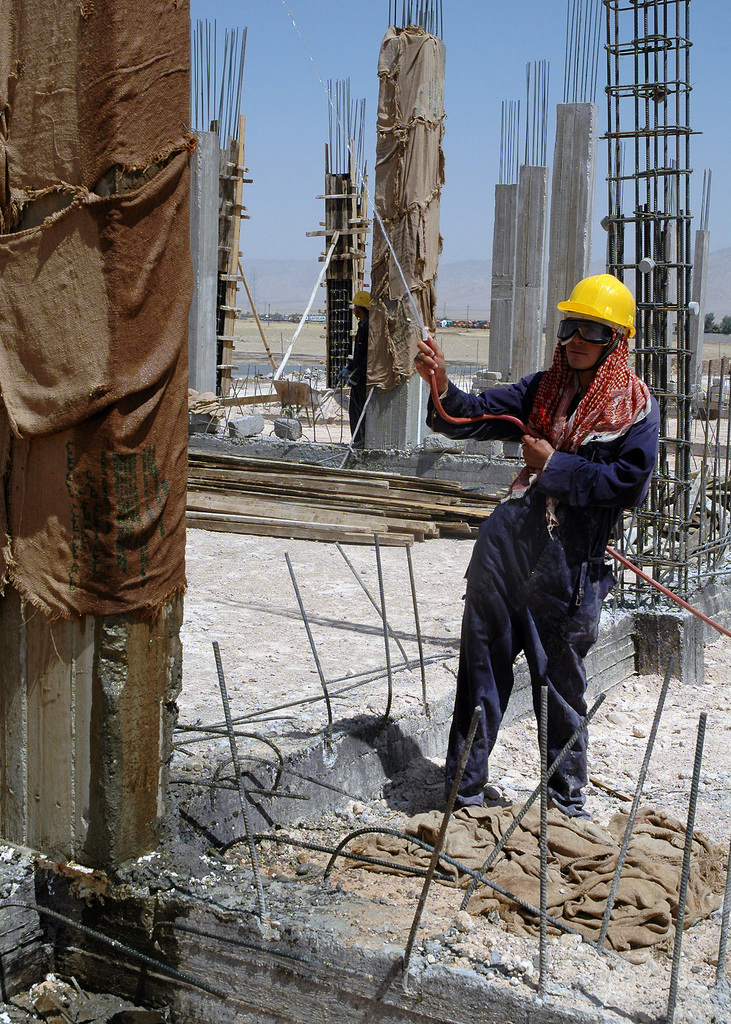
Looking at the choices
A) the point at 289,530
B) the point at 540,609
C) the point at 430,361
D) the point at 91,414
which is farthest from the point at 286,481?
the point at 91,414

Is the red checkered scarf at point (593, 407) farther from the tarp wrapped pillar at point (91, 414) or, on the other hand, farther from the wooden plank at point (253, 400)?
the wooden plank at point (253, 400)

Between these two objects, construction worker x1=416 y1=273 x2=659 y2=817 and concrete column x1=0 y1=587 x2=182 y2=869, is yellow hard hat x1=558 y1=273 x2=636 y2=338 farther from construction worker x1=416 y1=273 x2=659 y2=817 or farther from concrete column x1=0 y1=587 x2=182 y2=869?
concrete column x1=0 y1=587 x2=182 y2=869

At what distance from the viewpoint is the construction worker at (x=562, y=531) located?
11.5 feet

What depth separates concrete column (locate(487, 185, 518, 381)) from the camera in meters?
16.3

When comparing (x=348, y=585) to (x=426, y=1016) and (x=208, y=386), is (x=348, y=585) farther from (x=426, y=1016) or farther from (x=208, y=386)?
(x=208, y=386)

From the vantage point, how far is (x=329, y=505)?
8.88m

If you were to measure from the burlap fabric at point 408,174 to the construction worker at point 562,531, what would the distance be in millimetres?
6221

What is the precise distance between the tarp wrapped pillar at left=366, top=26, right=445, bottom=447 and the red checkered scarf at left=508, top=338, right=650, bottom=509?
20.1 ft

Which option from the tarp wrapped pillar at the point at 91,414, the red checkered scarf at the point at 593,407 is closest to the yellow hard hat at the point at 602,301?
the red checkered scarf at the point at 593,407

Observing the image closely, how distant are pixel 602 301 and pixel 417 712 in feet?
6.39

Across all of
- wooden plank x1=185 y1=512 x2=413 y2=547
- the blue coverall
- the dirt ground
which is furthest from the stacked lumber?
A: the blue coverall

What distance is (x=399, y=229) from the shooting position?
10.0 meters

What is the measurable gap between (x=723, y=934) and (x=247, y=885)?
1.31m

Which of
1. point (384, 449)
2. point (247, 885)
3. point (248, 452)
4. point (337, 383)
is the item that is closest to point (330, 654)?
point (247, 885)
